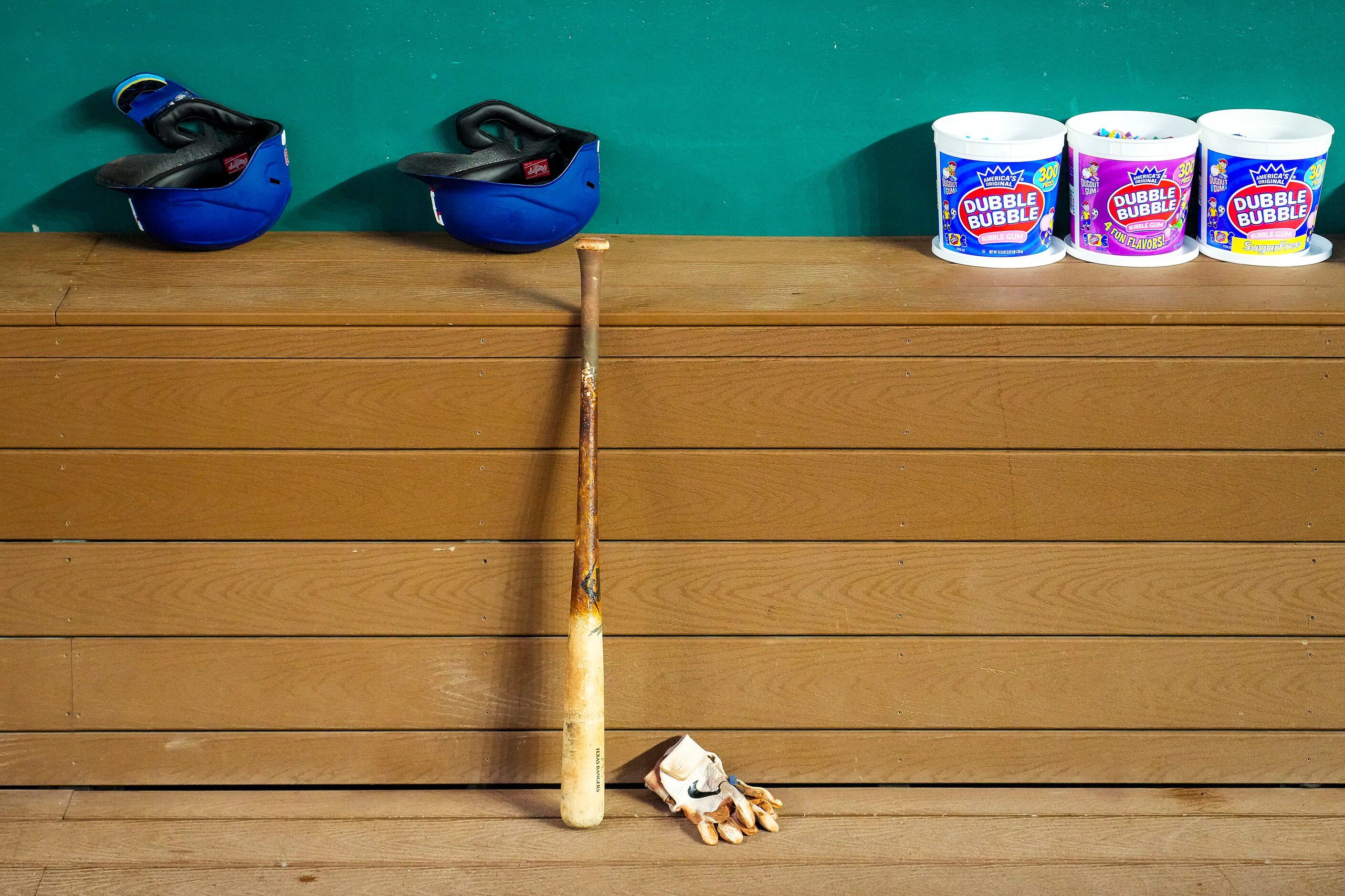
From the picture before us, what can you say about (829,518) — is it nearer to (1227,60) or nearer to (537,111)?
(537,111)

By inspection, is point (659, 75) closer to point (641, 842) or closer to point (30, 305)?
point (30, 305)

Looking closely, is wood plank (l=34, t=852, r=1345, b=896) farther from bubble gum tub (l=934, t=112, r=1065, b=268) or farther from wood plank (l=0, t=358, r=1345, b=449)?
bubble gum tub (l=934, t=112, r=1065, b=268)

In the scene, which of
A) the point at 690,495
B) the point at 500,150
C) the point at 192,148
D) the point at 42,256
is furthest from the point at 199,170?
the point at 690,495

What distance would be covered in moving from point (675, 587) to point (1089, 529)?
54cm

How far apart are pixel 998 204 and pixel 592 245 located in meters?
0.56

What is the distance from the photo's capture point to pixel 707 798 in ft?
4.94

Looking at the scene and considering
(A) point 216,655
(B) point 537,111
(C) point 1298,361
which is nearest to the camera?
(C) point 1298,361

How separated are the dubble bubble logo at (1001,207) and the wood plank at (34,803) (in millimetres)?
1436

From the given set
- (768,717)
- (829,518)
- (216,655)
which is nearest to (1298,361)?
(829,518)

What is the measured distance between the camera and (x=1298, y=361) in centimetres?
143

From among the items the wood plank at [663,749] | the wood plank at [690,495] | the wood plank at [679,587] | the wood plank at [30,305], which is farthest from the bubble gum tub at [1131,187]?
the wood plank at [30,305]

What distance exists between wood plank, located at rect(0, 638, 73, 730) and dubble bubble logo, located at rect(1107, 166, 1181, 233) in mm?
1505

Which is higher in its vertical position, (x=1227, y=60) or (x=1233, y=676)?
(x=1227, y=60)

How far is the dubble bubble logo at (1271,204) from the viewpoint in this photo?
1502mm
